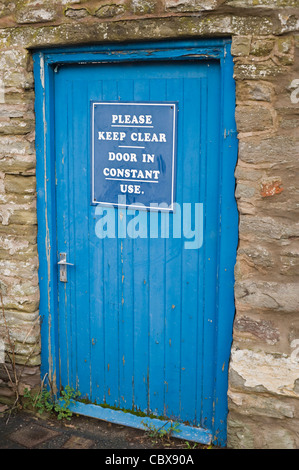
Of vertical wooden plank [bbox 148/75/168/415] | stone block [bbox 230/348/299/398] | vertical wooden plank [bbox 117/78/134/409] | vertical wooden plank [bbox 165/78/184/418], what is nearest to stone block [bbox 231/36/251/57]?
vertical wooden plank [bbox 165/78/184/418]

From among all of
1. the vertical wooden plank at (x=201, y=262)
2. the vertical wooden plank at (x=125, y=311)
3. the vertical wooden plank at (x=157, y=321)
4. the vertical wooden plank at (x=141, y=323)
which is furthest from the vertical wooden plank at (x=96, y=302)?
the vertical wooden plank at (x=201, y=262)

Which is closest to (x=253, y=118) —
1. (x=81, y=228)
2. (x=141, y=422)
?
(x=81, y=228)

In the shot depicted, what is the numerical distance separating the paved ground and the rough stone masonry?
2.19 feet

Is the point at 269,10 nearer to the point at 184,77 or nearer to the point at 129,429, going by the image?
the point at 184,77

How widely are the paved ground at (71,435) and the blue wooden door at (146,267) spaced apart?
0.57 ft

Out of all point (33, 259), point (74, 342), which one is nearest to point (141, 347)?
point (74, 342)

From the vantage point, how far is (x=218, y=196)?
10.5ft

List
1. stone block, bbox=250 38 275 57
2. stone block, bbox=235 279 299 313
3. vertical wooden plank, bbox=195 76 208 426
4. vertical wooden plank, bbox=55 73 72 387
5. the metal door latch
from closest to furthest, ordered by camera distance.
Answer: stone block, bbox=250 38 275 57 → stone block, bbox=235 279 299 313 → vertical wooden plank, bbox=195 76 208 426 → vertical wooden plank, bbox=55 73 72 387 → the metal door latch

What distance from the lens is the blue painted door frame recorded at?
3.08 metres

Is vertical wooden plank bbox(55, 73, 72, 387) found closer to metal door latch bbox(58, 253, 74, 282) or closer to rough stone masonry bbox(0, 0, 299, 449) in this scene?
metal door latch bbox(58, 253, 74, 282)

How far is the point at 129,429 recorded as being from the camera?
3650 millimetres

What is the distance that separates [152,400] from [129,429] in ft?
0.90

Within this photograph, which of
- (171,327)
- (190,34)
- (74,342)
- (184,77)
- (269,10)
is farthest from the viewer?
(74,342)

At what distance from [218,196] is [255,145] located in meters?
0.43
